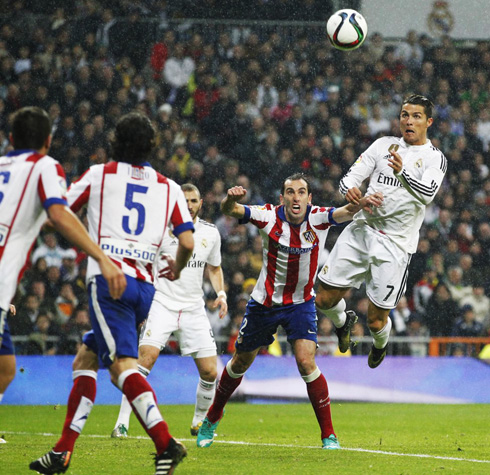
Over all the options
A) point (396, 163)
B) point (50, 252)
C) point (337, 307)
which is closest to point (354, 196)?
point (396, 163)

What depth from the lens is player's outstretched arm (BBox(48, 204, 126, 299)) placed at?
183 inches

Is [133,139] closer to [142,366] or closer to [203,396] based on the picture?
[142,366]

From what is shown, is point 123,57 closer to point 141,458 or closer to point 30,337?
point 30,337

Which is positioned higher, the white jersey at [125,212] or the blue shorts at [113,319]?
the white jersey at [125,212]

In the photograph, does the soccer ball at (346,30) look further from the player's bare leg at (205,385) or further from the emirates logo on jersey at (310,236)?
the player's bare leg at (205,385)

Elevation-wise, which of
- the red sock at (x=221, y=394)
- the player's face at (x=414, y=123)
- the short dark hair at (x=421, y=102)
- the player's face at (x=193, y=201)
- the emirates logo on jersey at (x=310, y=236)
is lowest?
the red sock at (x=221, y=394)

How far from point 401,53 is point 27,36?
7.43 meters

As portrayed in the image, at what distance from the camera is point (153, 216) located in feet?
16.9

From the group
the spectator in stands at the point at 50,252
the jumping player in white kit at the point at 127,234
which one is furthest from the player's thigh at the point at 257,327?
the spectator in stands at the point at 50,252

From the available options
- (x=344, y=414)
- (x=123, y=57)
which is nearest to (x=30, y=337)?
(x=344, y=414)

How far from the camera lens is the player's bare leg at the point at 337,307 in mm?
8258

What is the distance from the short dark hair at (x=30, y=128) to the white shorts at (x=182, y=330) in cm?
377

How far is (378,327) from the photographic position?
8.27 m

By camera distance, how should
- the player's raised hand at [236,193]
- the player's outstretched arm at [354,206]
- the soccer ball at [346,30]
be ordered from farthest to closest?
the soccer ball at [346,30] < the player's outstretched arm at [354,206] < the player's raised hand at [236,193]
